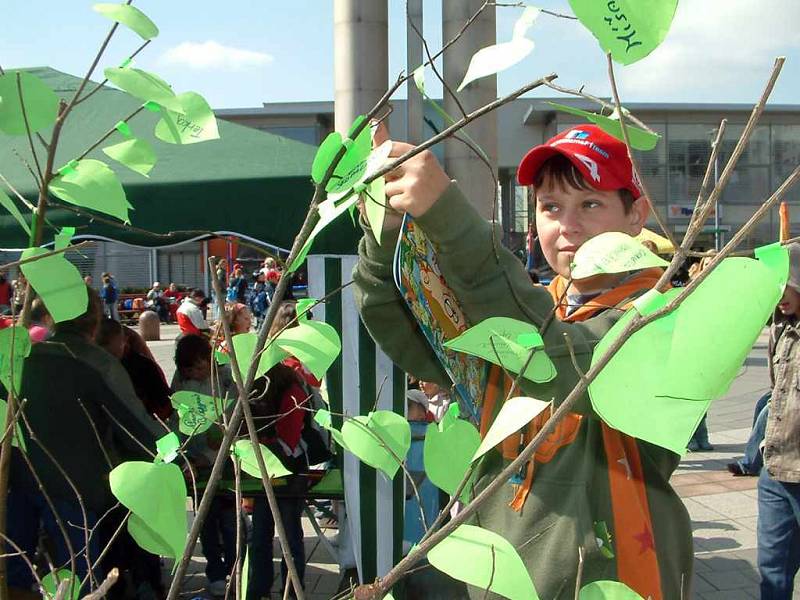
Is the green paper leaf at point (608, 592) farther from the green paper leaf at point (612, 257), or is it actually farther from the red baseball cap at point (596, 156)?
the red baseball cap at point (596, 156)

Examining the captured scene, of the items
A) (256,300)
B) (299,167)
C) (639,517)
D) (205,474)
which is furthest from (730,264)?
(256,300)

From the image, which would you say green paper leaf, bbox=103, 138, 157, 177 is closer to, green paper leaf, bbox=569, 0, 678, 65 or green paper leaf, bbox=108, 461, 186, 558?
green paper leaf, bbox=108, 461, 186, 558

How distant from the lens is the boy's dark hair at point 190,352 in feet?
11.9

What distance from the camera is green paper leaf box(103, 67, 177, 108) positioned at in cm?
65

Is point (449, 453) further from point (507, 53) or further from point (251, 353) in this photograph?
point (507, 53)

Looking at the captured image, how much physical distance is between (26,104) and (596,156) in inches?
30.8

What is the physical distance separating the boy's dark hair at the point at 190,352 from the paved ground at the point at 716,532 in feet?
3.36

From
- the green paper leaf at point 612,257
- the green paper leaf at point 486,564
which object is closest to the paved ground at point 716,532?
the green paper leaf at point 486,564

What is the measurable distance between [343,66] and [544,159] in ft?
18.7

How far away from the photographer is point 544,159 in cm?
119

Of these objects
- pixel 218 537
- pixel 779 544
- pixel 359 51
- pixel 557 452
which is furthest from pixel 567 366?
pixel 359 51

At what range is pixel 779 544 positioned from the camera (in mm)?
2668

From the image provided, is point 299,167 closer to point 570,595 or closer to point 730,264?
point 570,595

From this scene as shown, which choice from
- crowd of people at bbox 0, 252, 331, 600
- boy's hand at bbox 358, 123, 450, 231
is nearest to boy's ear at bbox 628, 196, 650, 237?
Result: boy's hand at bbox 358, 123, 450, 231
